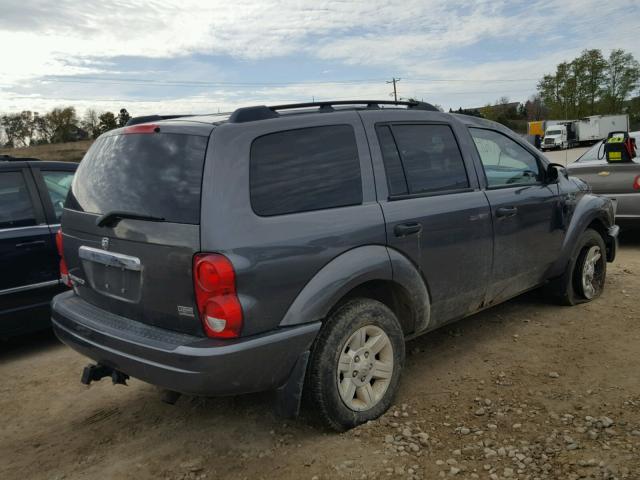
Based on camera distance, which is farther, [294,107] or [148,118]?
[148,118]

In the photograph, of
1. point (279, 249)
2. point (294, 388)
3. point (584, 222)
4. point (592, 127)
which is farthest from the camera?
point (592, 127)

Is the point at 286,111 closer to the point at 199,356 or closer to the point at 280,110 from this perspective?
the point at 280,110

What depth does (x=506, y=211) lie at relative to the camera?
13.3ft

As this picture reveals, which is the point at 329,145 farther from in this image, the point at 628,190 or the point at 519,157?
the point at 628,190

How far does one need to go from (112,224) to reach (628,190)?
6746 mm

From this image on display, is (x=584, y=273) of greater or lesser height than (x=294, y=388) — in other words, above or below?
below

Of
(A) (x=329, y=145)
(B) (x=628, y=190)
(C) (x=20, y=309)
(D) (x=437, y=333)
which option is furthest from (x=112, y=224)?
(B) (x=628, y=190)

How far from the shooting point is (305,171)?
3.01 metres

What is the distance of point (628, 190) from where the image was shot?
7324mm

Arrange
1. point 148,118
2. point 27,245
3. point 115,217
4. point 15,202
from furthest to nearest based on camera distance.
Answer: point 15,202 → point 27,245 → point 148,118 → point 115,217

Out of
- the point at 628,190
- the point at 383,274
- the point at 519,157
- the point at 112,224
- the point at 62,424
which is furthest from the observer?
the point at 628,190

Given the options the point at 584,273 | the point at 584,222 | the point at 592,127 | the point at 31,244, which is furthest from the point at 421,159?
the point at 592,127

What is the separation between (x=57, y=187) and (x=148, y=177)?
2.73 metres

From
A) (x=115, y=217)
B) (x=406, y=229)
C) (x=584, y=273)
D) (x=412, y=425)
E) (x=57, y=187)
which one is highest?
(x=57, y=187)
